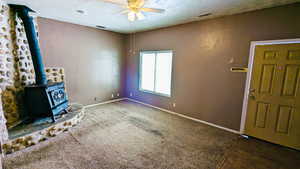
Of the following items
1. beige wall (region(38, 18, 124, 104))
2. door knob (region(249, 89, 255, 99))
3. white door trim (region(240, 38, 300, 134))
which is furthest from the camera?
beige wall (region(38, 18, 124, 104))

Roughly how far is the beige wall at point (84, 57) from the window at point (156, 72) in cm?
105

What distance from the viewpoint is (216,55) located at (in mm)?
3312

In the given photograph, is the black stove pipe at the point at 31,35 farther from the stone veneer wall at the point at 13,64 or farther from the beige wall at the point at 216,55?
the beige wall at the point at 216,55

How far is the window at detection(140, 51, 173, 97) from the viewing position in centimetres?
443

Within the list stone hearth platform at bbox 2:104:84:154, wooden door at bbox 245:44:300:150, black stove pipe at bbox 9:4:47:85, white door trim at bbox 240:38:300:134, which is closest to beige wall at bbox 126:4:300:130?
white door trim at bbox 240:38:300:134

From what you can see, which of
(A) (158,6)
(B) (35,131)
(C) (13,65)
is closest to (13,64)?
(C) (13,65)

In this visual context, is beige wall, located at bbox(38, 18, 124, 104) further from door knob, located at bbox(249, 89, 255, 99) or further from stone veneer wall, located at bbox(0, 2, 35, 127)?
door knob, located at bbox(249, 89, 255, 99)

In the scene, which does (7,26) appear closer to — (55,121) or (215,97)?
(55,121)

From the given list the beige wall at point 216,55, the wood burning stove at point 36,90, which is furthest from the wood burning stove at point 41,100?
the beige wall at point 216,55

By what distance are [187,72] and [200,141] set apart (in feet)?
6.23

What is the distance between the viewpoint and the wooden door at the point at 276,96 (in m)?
2.48

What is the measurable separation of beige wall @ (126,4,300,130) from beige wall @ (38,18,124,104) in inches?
72.4

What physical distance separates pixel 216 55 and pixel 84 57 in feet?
13.1

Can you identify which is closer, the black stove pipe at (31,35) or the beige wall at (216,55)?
the beige wall at (216,55)
